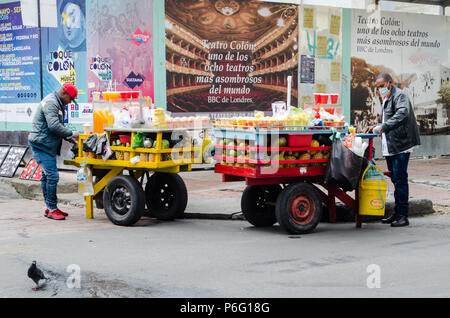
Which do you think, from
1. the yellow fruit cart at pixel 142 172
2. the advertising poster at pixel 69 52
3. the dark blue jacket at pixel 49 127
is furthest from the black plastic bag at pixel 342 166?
the advertising poster at pixel 69 52

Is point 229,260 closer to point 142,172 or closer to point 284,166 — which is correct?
point 284,166

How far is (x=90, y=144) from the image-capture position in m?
9.08

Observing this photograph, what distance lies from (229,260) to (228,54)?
342 inches

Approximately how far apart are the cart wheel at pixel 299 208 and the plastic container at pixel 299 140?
47 centimetres

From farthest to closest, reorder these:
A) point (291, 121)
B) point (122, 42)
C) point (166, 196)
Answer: point (122, 42) → point (166, 196) → point (291, 121)

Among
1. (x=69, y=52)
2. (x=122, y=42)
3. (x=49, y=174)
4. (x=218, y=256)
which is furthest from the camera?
(x=69, y=52)

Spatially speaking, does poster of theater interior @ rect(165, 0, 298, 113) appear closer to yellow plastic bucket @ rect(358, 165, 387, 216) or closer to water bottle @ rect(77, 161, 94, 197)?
water bottle @ rect(77, 161, 94, 197)

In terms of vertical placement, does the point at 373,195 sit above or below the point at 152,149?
below

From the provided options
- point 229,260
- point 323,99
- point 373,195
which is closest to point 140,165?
point 229,260

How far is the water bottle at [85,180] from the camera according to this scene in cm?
925

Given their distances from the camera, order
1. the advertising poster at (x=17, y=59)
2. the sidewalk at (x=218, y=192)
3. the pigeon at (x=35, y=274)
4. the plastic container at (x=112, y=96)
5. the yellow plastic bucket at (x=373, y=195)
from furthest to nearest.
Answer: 1. the advertising poster at (x=17, y=59)
2. the sidewalk at (x=218, y=192)
3. the plastic container at (x=112, y=96)
4. the yellow plastic bucket at (x=373, y=195)
5. the pigeon at (x=35, y=274)

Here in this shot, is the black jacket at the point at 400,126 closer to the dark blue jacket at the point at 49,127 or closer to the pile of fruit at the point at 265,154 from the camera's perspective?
the pile of fruit at the point at 265,154

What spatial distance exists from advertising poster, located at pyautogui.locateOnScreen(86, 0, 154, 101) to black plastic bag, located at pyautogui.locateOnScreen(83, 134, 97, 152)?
15.7 ft

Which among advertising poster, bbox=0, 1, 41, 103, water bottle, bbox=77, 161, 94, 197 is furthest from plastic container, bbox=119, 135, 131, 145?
advertising poster, bbox=0, 1, 41, 103
